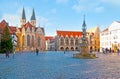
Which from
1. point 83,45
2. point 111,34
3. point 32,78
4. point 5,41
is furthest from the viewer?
point 111,34

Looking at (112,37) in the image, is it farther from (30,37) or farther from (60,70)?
(60,70)

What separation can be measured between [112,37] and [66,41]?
58.5 metres

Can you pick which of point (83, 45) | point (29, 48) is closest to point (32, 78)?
point (83, 45)

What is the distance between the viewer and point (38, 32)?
169500 mm

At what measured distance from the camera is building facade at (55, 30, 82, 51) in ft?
563

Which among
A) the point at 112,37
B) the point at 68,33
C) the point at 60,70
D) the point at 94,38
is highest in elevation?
the point at 68,33

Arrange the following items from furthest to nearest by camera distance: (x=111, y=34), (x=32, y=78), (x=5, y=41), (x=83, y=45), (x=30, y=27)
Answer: (x=30, y=27) → (x=111, y=34) → (x=5, y=41) → (x=83, y=45) → (x=32, y=78)

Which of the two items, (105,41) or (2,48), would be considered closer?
(2,48)

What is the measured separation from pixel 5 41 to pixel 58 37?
97.2m

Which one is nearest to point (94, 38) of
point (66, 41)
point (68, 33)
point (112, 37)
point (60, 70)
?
point (66, 41)

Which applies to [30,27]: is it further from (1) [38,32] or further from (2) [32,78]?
(2) [32,78]

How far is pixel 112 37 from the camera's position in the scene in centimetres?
11888

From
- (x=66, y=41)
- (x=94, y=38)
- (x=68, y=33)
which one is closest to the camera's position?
(x=94, y=38)

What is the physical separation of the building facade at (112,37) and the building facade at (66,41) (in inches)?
1705
